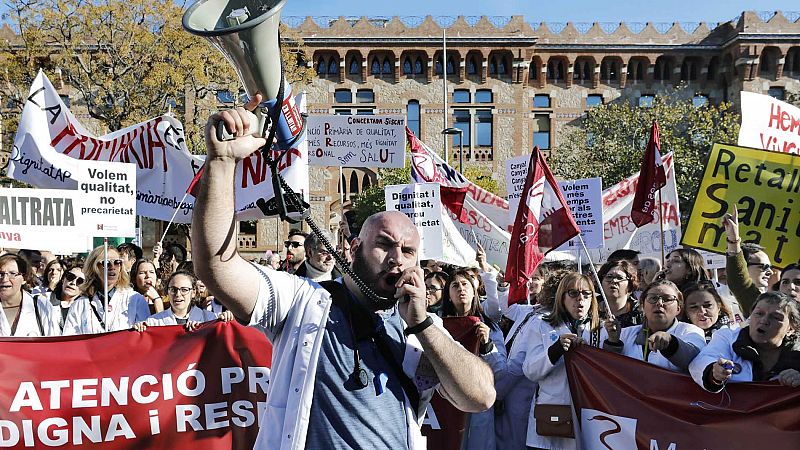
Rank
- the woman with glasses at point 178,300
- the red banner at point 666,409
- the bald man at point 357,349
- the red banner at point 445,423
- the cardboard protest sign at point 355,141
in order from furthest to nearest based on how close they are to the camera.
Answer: the cardboard protest sign at point 355,141 < the woman with glasses at point 178,300 < the red banner at point 445,423 < the red banner at point 666,409 < the bald man at point 357,349

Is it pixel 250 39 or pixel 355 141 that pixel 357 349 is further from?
pixel 355 141

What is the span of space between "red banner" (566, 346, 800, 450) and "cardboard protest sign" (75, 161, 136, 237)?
4576 mm

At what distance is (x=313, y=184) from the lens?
4153cm

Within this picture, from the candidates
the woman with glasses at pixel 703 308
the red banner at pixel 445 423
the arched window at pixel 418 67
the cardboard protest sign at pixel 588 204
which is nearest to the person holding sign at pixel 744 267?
the woman with glasses at pixel 703 308

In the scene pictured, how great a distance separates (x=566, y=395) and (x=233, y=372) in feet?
7.24

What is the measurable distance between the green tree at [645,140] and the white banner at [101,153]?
85.2 ft

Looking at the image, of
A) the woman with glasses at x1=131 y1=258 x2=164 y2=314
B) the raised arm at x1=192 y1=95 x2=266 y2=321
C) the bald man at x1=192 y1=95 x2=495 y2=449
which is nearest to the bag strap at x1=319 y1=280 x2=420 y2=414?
the bald man at x1=192 y1=95 x2=495 y2=449

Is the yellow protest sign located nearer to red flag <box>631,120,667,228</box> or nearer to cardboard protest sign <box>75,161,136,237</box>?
red flag <box>631,120,667,228</box>

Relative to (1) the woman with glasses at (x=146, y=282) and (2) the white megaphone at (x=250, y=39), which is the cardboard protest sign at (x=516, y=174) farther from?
(2) the white megaphone at (x=250, y=39)

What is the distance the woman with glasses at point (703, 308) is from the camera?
5.14 metres

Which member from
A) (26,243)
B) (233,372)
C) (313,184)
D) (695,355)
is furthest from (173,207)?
(313,184)

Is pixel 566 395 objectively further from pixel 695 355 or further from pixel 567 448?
pixel 695 355

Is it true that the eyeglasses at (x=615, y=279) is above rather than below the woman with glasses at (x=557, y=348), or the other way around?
above

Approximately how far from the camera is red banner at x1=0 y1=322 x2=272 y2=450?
4961 mm
